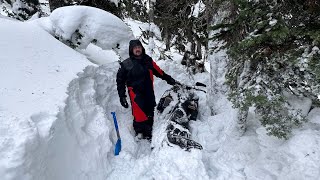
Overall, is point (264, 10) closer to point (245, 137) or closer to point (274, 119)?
point (274, 119)

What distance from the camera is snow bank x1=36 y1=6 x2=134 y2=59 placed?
25.9ft

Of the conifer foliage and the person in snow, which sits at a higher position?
the conifer foliage

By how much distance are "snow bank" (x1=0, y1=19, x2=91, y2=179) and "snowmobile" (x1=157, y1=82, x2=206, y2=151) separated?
199 cm

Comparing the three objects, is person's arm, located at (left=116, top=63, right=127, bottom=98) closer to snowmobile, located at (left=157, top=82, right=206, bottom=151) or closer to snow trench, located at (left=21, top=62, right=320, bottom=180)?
snow trench, located at (left=21, top=62, right=320, bottom=180)

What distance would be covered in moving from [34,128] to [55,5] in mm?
7209

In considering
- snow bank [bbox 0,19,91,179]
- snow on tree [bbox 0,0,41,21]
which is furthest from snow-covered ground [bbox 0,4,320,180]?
snow on tree [bbox 0,0,41,21]

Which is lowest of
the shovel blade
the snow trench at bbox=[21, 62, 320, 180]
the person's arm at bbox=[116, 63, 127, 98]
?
the shovel blade

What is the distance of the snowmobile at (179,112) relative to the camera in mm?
5559

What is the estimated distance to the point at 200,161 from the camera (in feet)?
16.6

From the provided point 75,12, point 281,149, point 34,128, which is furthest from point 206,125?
point 75,12

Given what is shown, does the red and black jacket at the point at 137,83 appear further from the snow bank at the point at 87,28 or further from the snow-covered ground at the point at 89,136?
the snow bank at the point at 87,28

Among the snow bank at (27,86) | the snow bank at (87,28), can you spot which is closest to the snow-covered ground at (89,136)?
the snow bank at (27,86)

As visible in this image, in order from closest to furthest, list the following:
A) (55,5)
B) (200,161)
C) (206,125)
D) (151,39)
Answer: (200,161), (206,125), (151,39), (55,5)

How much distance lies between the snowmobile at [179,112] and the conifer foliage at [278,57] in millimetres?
1319
